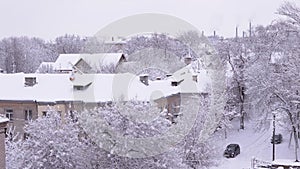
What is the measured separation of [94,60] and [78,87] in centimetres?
1169

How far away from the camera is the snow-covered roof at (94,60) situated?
1040 inches

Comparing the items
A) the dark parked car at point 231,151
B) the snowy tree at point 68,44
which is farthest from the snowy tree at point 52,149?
the snowy tree at point 68,44

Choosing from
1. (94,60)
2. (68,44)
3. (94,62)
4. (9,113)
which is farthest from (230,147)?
(68,44)

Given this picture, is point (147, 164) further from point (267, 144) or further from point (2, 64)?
point (2, 64)

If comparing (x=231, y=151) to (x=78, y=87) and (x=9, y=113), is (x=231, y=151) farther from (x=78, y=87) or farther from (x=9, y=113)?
(x=9, y=113)

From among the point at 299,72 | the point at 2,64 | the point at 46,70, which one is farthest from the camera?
the point at 2,64

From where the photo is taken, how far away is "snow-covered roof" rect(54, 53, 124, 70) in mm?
26406

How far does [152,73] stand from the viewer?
2062 cm

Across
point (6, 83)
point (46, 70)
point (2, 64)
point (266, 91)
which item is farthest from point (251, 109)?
point (2, 64)

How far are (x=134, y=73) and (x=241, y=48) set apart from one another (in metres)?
6.45

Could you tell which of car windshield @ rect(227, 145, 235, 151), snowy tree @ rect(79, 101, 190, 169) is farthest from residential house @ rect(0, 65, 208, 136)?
snowy tree @ rect(79, 101, 190, 169)

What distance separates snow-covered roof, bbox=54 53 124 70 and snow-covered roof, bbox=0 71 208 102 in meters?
8.13

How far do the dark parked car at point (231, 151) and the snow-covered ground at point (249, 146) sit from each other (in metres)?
0.13

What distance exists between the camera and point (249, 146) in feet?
57.6
